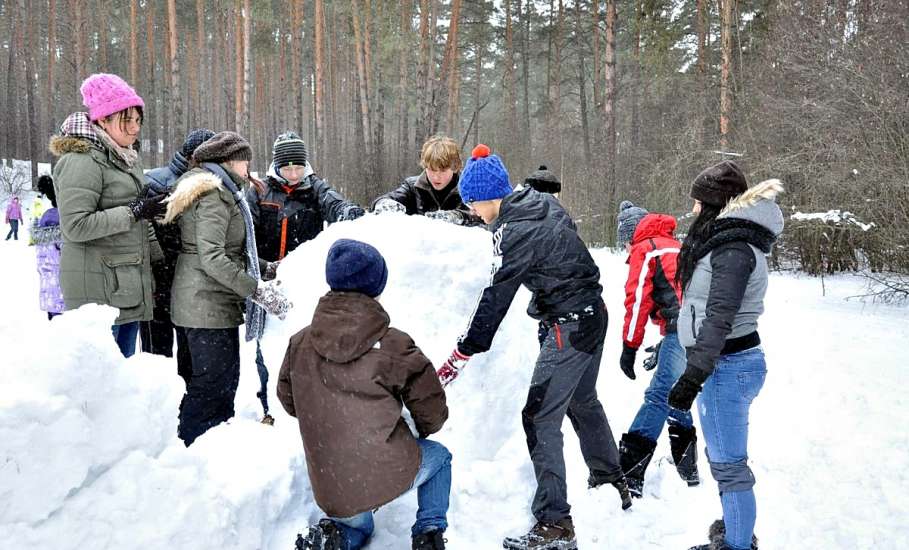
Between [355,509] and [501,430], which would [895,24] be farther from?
[355,509]

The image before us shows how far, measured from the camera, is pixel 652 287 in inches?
141

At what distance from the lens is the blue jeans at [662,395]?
3.46 meters

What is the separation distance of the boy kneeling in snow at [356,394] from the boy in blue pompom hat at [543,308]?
20.6 inches

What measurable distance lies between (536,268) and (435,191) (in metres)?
1.91

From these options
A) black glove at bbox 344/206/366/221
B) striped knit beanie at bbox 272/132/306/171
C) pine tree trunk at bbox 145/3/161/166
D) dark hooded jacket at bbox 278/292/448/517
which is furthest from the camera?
pine tree trunk at bbox 145/3/161/166

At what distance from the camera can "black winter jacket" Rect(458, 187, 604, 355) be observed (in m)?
2.74

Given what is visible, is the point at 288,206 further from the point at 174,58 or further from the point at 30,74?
the point at 30,74

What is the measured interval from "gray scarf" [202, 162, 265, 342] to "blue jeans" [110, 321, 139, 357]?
0.63 meters

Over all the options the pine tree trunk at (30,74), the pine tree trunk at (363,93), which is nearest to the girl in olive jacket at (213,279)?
the pine tree trunk at (363,93)

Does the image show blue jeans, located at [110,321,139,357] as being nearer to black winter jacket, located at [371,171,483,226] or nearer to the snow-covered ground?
the snow-covered ground

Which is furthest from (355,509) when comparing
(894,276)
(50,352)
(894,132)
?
(894,276)

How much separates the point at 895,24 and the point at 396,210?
8.15m

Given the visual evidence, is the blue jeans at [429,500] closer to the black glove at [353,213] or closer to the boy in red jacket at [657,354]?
the boy in red jacket at [657,354]

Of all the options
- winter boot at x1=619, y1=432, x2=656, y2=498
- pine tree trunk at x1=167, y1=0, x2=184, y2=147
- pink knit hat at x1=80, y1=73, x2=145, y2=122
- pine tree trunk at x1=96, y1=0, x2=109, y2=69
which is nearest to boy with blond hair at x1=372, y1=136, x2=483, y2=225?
pink knit hat at x1=80, y1=73, x2=145, y2=122
